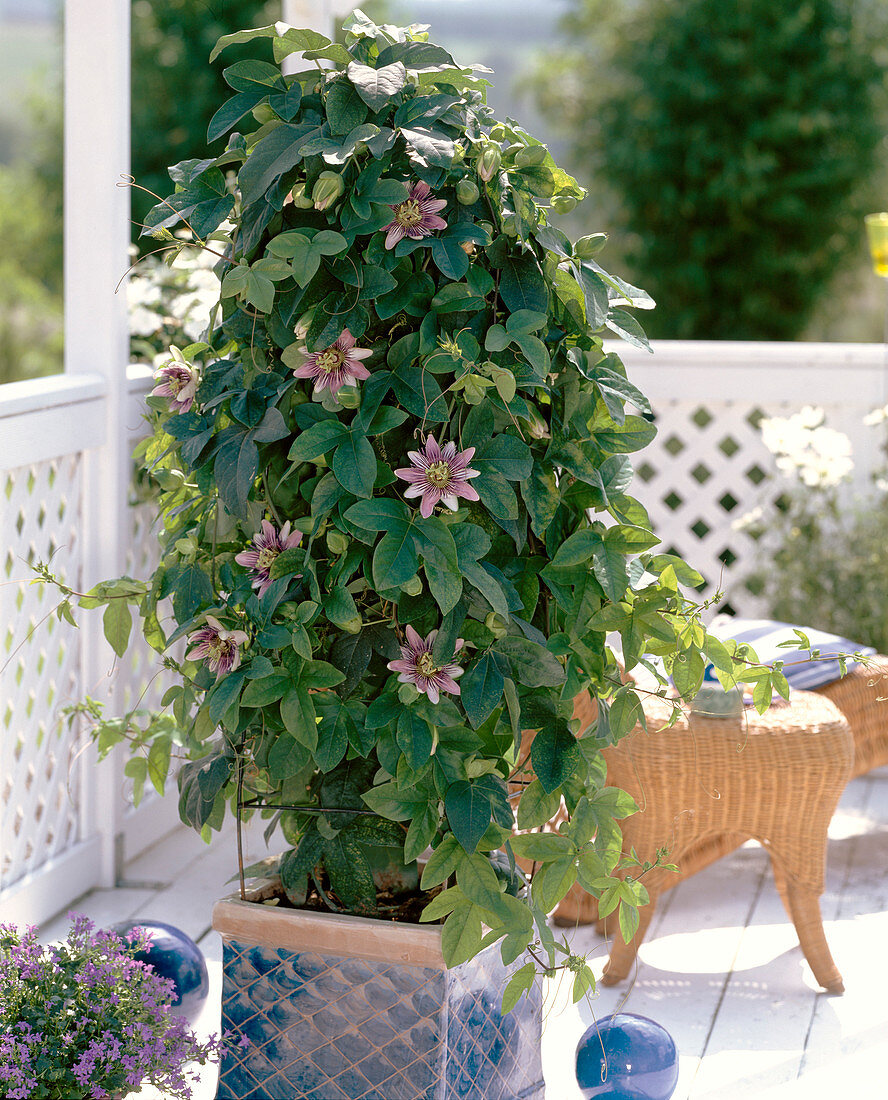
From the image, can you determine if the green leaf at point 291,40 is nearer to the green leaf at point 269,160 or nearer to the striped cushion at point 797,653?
the green leaf at point 269,160

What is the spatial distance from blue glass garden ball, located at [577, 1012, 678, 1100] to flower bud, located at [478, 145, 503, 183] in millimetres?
1145

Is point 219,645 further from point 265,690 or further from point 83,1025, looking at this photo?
point 83,1025

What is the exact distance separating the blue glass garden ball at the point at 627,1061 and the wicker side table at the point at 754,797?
0.45 metres

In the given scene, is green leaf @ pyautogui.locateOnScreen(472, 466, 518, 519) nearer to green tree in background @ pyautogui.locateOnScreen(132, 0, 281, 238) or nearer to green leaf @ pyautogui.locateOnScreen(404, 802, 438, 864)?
green leaf @ pyautogui.locateOnScreen(404, 802, 438, 864)

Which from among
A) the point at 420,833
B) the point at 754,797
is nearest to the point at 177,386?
the point at 420,833

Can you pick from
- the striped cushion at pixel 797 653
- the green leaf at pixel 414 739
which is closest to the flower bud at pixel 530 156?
the green leaf at pixel 414 739

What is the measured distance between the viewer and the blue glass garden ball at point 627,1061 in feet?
5.54

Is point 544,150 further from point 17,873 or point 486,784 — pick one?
point 17,873

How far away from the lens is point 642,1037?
5.62 feet

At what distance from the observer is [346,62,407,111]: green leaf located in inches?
52.3

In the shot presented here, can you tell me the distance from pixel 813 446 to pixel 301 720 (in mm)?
2289

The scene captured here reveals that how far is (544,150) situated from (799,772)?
125 cm

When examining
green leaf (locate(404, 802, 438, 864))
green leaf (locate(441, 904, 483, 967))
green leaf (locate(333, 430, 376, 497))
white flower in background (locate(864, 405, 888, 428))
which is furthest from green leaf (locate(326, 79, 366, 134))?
white flower in background (locate(864, 405, 888, 428))

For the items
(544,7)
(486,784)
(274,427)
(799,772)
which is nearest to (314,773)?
(486,784)
